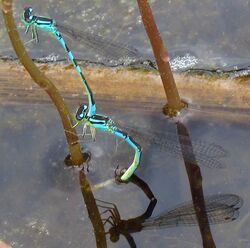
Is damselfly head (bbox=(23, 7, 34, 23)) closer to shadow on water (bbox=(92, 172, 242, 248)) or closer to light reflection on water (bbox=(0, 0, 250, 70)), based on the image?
→ light reflection on water (bbox=(0, 0, 250, 70))

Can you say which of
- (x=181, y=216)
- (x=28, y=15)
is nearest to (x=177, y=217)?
(x=181, y=216)

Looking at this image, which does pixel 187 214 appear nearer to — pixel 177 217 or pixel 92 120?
pixel 177 217

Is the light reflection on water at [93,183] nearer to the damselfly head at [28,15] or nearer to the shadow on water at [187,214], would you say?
the shadow on water at [187,214]

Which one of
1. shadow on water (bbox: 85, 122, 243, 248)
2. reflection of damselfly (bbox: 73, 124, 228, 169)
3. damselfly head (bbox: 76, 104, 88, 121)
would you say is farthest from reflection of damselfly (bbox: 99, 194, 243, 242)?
damselfly head (bbox: 76, 104, 88, 121)

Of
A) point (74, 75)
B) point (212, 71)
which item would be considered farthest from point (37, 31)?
point (212, 71)

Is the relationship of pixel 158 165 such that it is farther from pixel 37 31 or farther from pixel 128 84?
pixel 37 31
